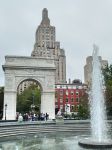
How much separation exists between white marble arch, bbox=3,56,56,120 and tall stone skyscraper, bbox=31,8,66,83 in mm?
77984

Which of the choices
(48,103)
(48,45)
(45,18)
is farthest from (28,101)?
(45,18)

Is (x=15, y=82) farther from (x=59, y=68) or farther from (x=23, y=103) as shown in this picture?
(x=59, y=68)

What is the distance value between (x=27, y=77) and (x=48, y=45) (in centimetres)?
8384

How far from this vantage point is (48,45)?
400 ft

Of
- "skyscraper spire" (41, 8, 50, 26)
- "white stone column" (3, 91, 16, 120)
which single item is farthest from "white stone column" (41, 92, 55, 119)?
"skyscraper spire" (41, 8, 50, 26)

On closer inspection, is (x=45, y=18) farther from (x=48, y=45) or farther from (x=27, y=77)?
(x=27, y=77)

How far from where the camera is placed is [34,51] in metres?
123

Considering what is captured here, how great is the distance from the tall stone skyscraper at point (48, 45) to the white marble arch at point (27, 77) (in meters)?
78.0

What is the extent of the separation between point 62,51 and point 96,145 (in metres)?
123

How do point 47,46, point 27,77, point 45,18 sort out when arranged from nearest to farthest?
point 27,77 < point 47,46 < point 45,18

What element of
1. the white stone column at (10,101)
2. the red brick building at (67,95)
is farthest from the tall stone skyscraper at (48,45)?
the white stone column at (10,101)

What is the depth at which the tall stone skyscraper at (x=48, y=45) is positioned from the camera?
11994 cm

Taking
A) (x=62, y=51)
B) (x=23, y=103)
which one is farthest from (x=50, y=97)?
(x=62, y=51)

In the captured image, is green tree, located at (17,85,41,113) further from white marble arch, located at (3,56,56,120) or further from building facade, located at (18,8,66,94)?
building facade, located at (18,8,66,94)
